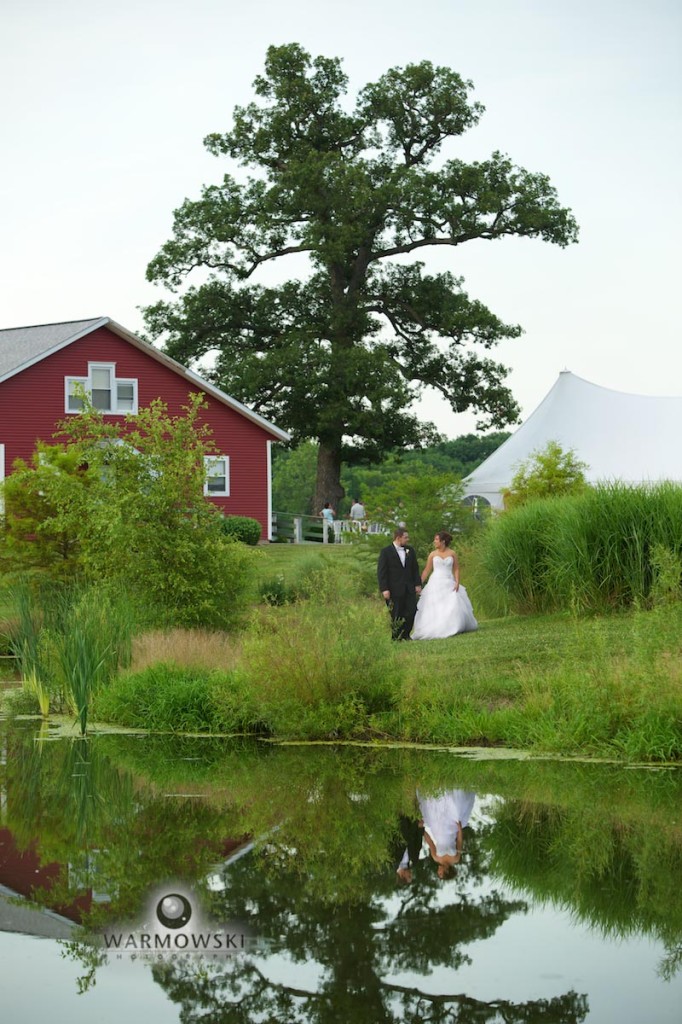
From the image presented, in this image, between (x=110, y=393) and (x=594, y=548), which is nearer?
(x=594, y=548)

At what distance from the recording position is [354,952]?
6047 millimetres

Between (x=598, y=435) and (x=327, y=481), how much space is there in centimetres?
1208

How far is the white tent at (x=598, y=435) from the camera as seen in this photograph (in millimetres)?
35000

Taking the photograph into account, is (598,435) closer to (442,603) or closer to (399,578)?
(442,603)

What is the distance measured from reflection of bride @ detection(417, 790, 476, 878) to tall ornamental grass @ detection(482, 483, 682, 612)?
8007 millimetres

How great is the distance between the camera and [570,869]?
752 centimetres

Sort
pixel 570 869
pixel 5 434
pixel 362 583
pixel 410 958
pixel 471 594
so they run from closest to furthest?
pixel 410 958, pixel 570 869, pixel 471 594, pixel 362 583, pixel 5 434

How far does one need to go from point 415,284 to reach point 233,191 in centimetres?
657

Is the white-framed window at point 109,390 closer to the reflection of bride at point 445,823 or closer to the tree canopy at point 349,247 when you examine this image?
the tree canopy at point 349,247

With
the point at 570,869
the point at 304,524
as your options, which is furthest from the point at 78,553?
the point at 304,524

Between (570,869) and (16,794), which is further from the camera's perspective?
(16,794)

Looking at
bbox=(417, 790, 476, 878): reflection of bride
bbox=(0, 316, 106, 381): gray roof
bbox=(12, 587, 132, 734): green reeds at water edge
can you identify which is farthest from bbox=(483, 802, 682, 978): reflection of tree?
bbox=(0, 316, 106, 381): gray roof

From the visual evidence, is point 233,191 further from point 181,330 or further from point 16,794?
point 16,794

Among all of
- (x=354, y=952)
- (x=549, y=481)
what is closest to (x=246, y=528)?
(x=549, y=481)
